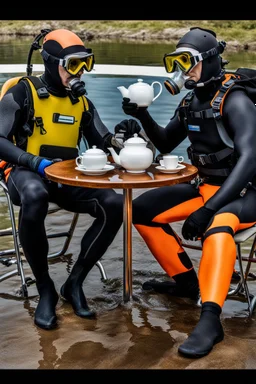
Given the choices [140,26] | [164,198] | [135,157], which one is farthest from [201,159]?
[140,26]

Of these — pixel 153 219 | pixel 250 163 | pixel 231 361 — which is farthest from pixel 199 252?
pixel 231 361

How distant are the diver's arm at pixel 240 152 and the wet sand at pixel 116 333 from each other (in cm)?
73

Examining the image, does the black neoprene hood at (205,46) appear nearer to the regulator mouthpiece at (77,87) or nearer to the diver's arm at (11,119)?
the regulator mouthpiece at (77,87)

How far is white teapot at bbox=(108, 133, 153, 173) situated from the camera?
391cm

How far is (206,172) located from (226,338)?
1.07 m

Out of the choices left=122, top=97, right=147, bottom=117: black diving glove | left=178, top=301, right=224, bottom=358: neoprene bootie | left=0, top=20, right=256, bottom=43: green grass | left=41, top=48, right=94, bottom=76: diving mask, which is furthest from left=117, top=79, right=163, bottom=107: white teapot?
left=0, top=20, right=256, bottom=43: green grass

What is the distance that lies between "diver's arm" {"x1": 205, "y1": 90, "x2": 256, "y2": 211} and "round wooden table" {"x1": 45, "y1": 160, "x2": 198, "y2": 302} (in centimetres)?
20

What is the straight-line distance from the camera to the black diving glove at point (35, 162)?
411 centimetres

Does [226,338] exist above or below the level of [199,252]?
above

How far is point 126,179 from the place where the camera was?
3.77m

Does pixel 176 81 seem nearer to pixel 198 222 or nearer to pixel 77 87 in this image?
pixel 77 87

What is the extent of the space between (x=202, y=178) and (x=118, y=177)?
30.7 inches

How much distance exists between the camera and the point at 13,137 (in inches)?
179

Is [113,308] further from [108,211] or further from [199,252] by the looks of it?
[199,252]
